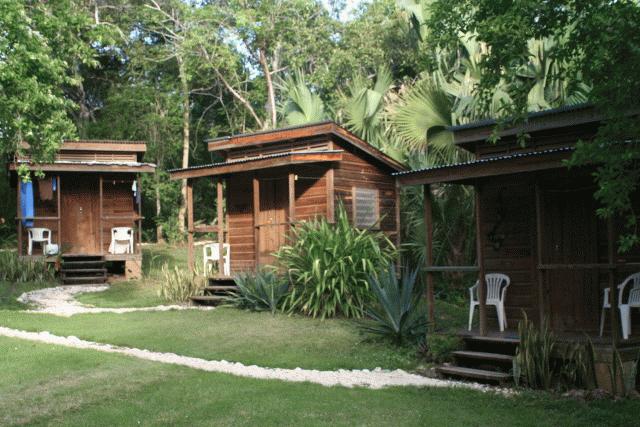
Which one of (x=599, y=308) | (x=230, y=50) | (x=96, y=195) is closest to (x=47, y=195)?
(x=96, y=195)

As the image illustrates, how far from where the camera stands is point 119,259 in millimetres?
22969

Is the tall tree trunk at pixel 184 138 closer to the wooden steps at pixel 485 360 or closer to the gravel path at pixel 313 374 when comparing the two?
the gravel path at pixel 313 374

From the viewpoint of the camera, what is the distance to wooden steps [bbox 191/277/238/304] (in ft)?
57.0

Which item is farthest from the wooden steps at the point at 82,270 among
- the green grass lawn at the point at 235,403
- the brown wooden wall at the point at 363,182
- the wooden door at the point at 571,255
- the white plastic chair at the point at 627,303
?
the white plastic chair at the point at 627,303

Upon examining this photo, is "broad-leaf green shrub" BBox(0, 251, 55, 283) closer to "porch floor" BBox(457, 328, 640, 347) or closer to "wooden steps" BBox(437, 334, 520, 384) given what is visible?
"porch floor" BBox(457, 328, 640, 347)

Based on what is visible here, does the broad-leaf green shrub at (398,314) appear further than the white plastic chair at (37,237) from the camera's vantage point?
No

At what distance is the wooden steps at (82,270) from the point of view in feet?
73.8

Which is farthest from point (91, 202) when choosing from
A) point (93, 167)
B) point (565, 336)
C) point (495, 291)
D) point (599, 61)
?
point (599, 61)

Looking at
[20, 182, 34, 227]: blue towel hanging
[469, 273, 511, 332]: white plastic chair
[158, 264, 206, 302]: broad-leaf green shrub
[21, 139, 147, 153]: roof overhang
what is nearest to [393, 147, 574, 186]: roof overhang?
[469, 273, 511, 332]: white plastic chair

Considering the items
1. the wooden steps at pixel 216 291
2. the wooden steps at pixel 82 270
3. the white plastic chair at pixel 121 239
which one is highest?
the white plastic chair at pixel 121 239

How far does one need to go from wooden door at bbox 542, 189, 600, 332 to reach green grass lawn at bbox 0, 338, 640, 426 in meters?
3.04

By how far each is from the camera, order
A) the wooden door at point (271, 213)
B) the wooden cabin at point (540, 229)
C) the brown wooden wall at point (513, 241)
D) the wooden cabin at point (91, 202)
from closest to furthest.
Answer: the wooden cabin at point (540, 229)
the brown wooden wall at point (513, 241)
the wooden door at point (271, 213)
the wooden cabin at point (91, 202)

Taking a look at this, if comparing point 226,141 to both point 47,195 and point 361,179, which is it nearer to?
point 361,179

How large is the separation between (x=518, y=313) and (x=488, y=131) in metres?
3.17
